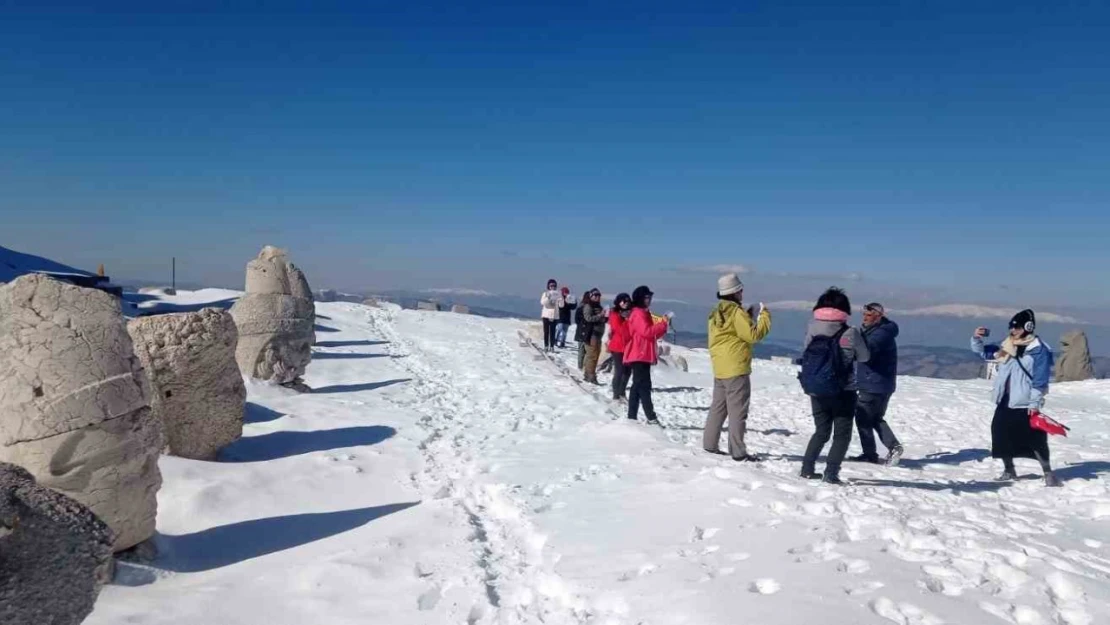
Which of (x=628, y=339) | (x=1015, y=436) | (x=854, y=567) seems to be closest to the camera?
(x=854, y=567)

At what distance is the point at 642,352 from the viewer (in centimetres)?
1064

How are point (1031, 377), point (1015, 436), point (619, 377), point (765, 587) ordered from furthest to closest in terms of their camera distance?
point (619, 377), point (1015, 436), point (1031, 377), point (765, 587)

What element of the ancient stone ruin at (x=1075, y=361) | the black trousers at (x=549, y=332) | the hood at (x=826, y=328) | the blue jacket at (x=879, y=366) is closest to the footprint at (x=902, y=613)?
the hood at (x=826, y=328)

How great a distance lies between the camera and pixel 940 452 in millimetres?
10773

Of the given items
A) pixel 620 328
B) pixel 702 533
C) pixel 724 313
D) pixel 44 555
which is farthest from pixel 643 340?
pixel 44 555

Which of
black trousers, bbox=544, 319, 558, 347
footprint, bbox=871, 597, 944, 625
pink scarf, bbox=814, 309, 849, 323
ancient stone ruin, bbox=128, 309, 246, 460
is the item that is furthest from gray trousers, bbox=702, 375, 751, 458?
black trousers, bbox=544, 319, 558, 347

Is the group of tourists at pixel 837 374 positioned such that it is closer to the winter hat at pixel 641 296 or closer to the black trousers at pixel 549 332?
the winter hat at pixel 641 296

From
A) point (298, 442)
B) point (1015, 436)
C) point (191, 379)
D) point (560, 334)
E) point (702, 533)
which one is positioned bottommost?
point (298, 442)

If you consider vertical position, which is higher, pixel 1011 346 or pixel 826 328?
pixel 826 328

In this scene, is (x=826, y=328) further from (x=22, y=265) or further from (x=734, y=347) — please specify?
(x=22, y=265)

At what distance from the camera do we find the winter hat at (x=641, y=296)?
11.0 m

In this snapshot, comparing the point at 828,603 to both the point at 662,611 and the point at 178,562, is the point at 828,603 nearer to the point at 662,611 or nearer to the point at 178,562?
the point at 662,611

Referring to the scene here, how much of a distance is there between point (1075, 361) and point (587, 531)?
2376 centimetres

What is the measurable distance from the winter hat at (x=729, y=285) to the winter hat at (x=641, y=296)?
252 cm
